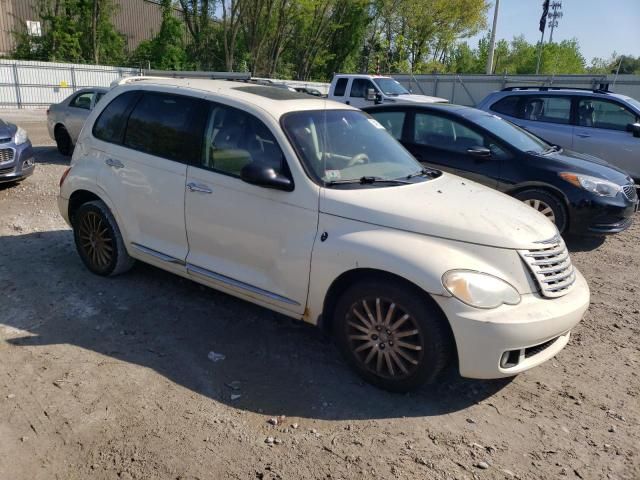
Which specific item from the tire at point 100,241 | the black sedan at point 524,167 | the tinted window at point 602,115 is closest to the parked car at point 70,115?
the tire at point 100,241

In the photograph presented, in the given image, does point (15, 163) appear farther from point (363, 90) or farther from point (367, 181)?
point (363, 90)

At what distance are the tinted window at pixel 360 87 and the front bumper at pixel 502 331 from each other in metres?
14.5

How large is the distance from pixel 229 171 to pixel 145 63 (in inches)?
1432

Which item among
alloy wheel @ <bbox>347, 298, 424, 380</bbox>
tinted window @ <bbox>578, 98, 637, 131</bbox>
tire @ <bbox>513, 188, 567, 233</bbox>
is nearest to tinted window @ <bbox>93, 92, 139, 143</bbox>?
alloy wheel @ <bbox>347, 298, 424, 380</bbox>

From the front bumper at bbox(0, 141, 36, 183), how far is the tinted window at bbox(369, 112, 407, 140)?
5478mm

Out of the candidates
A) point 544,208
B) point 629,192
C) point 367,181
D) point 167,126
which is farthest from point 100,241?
point 629,192

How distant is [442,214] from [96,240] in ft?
10.7

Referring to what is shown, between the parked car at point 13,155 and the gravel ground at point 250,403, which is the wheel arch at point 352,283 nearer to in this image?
the gravel ground at point 250,403

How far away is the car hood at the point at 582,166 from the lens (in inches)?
262

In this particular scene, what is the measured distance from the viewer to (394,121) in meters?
7.66

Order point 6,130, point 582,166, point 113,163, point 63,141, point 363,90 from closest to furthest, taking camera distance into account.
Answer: point 113,163, point 582,166, point 6,130, point 63,141, point 363,90

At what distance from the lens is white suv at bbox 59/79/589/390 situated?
Result: 3215mm

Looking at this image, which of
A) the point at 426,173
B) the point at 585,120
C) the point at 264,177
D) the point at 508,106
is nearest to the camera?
the point at 264,177

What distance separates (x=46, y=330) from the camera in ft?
13.5
